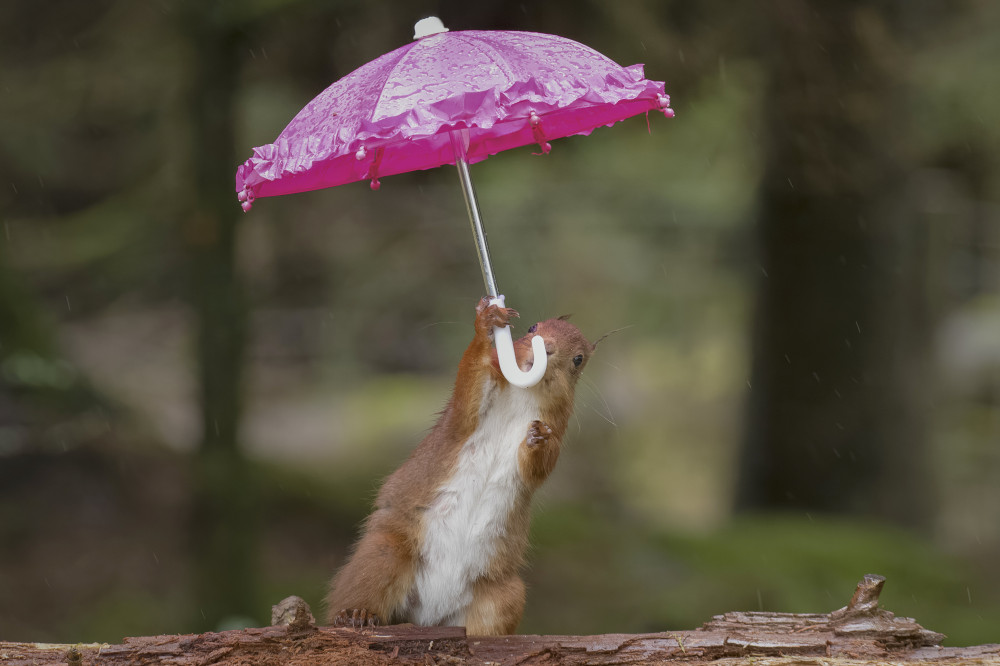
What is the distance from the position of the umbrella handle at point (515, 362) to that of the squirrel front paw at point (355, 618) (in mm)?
1113

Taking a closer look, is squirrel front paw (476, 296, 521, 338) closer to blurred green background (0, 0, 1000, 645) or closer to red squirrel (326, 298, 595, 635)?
red squirrel (326, 298, 595, 635)

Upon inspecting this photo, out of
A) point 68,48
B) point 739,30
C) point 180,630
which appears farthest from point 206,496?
point 739,30

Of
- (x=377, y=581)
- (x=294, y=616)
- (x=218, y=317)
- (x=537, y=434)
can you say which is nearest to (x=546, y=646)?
(x=377, y=581)

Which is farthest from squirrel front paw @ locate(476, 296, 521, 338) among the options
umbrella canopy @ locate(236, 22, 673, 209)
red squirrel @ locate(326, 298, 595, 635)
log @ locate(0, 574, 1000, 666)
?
log @ locate(0, 574, 1000, 666)

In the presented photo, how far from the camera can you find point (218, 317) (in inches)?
261

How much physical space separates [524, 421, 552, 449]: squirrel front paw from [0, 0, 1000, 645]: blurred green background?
0.67 meters

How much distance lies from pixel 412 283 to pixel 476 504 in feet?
25.6

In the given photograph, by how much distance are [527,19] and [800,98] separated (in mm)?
2330

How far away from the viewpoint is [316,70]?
7.90 m

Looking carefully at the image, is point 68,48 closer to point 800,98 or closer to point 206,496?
point 206,496

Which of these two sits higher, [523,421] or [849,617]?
[523,421]

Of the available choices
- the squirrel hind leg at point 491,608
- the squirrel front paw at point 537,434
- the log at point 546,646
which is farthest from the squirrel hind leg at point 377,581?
the squirrel front paw at point 537,434

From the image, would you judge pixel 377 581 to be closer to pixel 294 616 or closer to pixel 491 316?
pixel 294 616

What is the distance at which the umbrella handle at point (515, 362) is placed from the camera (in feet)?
11.9
